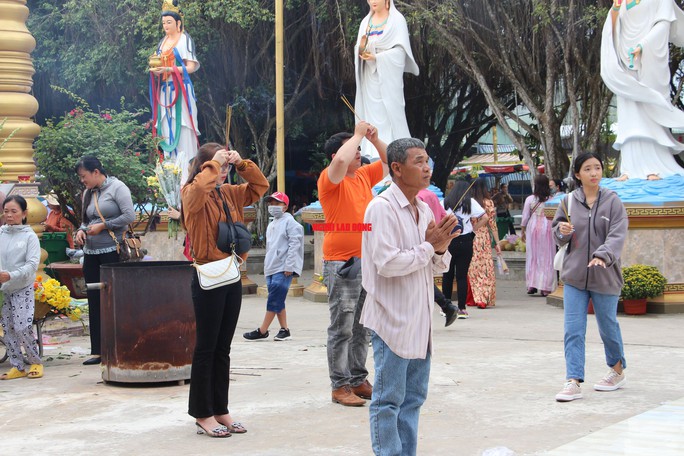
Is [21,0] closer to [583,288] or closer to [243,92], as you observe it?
[583,288]

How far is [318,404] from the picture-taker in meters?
6.69

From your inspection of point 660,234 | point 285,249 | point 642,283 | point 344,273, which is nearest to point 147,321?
point 344,273

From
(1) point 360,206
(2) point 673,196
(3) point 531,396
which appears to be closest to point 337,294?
(1) point 360,206

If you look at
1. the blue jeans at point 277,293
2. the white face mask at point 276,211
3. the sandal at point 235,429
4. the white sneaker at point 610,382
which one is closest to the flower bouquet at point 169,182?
the white face mask at point 276,211

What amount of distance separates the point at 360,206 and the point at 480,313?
609 centimetres

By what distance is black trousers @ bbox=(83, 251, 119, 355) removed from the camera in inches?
337

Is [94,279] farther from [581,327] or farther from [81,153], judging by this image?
[581,327]

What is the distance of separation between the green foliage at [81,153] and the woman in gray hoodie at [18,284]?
2812mm

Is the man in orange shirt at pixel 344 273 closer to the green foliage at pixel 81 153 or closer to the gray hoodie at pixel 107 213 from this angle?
the gray hoodie at pixel 107 213

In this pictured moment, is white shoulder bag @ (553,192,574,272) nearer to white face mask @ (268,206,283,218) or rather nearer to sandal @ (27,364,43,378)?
white face mask @ (268,206,283,218)

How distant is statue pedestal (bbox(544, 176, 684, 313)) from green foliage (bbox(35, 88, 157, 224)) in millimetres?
5953

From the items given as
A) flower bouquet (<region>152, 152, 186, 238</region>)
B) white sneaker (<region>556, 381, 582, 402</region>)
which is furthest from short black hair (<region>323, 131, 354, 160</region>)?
flower bouquet (<region>152, 152, 186, 238</region>)

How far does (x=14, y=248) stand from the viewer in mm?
7883

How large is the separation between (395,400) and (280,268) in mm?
5495
